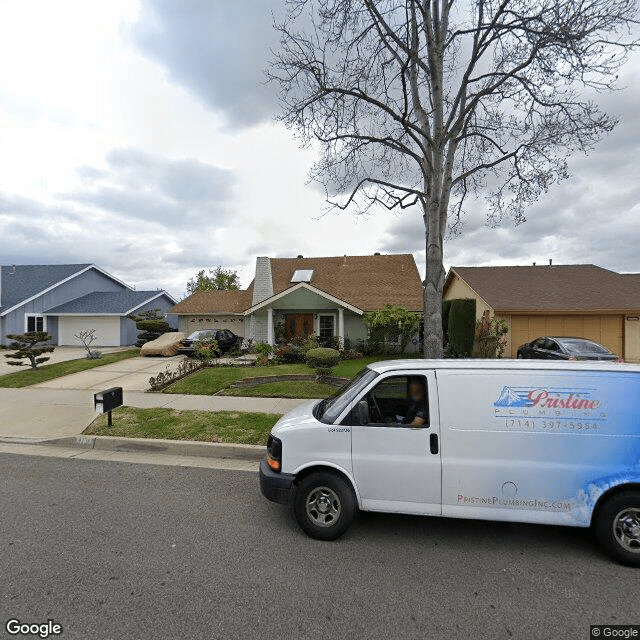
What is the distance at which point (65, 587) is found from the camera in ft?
9.18

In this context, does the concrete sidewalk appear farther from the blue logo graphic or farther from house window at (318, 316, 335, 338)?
house window at (318, 316, 335, 338)

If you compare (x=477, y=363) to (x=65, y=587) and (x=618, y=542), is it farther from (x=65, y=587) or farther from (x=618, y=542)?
(x=65, y=587)

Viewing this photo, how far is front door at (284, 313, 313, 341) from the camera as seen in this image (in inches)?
780

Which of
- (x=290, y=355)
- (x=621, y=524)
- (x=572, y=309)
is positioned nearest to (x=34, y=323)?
(x=290, y=355)

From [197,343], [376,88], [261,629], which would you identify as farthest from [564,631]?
[197,343]

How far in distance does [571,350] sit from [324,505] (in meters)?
12.4

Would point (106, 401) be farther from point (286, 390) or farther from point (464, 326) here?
point (464, 326)

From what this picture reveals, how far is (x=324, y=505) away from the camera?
142 inches

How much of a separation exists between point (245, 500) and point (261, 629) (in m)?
2.01

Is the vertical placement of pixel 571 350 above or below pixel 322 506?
above

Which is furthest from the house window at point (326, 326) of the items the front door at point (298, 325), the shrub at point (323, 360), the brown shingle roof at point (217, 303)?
the shrub at point (323, 360)

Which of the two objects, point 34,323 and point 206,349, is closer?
point 206,349

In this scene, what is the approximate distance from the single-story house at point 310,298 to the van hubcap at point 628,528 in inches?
597

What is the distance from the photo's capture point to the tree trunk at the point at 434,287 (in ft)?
27.4
